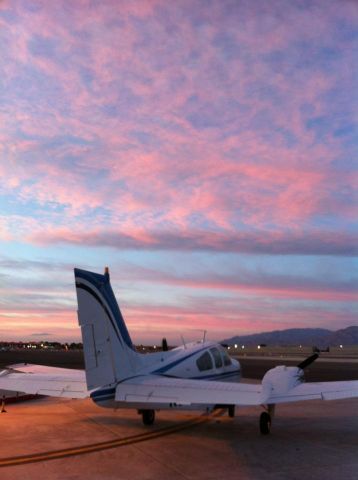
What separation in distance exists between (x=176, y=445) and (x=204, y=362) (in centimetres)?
360

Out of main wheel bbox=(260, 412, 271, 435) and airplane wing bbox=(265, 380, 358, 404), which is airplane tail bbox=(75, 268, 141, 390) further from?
airplane wing bbox=(265, 380, 358, 404)

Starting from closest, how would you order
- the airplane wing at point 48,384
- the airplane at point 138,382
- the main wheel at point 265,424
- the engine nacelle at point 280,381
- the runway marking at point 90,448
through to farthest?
the runway marking at point 90,448, the airplane at point 138,382, the engine nacelle at point 280,381, the main wheel at point 265,424, the airplane wing at point 48,384

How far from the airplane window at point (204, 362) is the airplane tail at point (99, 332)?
2.77 metres

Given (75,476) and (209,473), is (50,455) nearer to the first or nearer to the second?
(75,476)

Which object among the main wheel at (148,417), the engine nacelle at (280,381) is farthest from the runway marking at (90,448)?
the engine nacelle at (280,381)

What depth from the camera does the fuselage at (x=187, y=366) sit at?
12.0 meters

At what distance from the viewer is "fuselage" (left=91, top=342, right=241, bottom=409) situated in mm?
12001

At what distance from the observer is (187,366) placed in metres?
14.1

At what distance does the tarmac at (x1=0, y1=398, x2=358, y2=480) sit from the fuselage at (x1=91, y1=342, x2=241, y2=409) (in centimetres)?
107

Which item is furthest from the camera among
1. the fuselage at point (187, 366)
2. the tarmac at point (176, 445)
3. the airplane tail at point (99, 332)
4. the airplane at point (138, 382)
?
the fuselage at point (187, 366)

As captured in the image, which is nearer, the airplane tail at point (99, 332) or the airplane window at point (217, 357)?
the airplane tail at point (99, 332)

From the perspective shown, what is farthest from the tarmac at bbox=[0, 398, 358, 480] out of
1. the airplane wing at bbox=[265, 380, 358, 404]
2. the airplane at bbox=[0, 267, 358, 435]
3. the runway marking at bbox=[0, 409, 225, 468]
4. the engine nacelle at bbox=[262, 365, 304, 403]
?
the engine nacelle at bbox=[262, 365, 304, 403]

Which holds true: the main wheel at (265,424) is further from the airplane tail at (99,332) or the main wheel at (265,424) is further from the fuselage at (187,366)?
the airplane tail at (99,332)

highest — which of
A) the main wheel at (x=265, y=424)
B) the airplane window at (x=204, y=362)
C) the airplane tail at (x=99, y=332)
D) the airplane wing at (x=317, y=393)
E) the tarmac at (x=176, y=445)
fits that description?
the airplane tail at (x=99, y=332)
